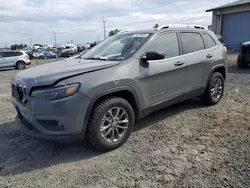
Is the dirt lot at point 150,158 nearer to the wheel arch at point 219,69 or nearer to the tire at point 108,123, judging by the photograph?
the tire at point 108,123

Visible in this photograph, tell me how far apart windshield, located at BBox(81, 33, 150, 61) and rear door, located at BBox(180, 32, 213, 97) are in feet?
3.17

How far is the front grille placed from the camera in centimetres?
312

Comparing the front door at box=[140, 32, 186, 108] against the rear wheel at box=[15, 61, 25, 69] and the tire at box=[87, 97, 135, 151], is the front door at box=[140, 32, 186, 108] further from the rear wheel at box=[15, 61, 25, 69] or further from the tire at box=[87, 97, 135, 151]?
the rear wheel at box=[15, 61, 25, 69]

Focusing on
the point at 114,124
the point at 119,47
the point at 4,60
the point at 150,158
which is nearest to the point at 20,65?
the point at 4,60

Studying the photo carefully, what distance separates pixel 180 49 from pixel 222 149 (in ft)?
6.32

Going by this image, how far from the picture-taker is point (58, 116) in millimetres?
2877

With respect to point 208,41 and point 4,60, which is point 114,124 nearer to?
point 208,41

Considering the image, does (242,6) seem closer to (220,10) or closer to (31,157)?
(220,10)

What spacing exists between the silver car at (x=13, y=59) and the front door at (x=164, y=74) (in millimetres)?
16909

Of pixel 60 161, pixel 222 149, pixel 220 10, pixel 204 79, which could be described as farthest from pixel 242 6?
pixel 60 161

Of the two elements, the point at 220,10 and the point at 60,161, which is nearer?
the point at 60,161

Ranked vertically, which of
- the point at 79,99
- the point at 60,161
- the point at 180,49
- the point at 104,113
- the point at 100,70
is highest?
the point at 180,49

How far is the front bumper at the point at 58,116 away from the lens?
2862 millimetres

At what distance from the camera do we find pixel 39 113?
2934 millimetres
